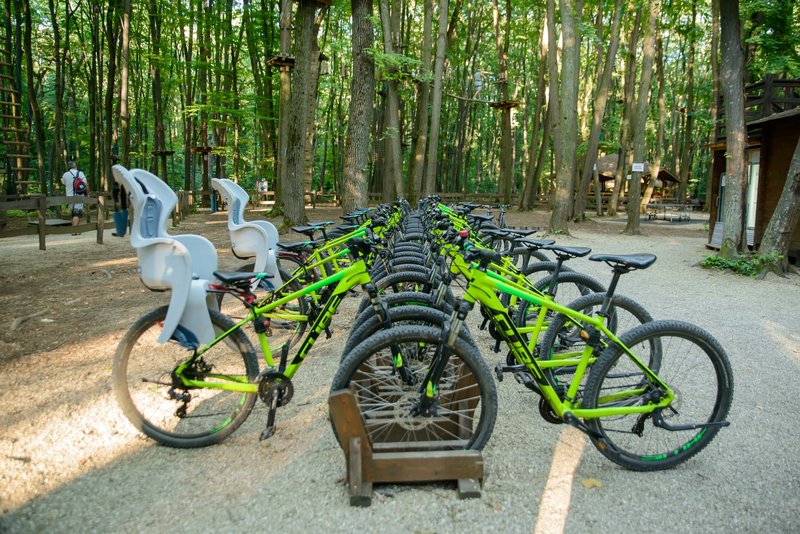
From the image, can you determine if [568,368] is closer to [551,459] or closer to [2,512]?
[551,459]

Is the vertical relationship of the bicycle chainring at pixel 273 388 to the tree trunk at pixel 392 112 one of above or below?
below

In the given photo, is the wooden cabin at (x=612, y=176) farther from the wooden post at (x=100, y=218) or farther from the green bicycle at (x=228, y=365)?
the green bicycle at (x=228, y=365)

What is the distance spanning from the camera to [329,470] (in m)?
2.98

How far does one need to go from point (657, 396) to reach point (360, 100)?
10.00 meters

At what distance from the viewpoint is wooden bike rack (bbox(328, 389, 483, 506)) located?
2.60 metres

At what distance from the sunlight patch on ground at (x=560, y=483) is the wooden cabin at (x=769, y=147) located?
9.45m

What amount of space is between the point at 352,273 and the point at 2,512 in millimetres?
2056

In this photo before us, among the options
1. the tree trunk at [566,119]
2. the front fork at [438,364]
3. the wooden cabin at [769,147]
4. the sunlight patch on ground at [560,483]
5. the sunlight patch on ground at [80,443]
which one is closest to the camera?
the sunlight patch on ground at [560,483]

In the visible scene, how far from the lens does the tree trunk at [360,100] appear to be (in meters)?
11.6

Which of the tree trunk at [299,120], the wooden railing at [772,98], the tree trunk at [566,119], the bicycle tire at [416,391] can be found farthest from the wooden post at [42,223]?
the wooden railing at [772,98]

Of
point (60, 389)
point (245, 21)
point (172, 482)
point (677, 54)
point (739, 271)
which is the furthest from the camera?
point (677, 54)

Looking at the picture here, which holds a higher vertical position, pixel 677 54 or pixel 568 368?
pixel 677 54

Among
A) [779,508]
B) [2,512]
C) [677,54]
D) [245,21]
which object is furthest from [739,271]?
[677,54]

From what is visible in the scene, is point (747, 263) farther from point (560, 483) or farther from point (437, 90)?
point (437, 90)
